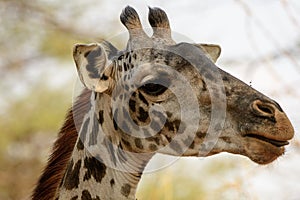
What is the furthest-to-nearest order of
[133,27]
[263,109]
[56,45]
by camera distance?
[56,45] → [133,27] → [263,109]

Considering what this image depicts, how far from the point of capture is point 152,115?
434 cm

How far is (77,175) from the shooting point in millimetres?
4504

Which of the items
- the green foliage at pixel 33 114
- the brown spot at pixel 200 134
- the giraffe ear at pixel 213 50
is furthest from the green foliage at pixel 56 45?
the brown spot at pixel 200 134

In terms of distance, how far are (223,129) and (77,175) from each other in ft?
2.59

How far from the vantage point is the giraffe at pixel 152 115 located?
13.7 feet

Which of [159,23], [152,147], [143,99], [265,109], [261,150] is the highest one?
[159,23]

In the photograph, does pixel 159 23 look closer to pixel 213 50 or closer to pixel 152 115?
pixel 213 50

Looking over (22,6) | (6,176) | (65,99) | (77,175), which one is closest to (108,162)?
(77,175)

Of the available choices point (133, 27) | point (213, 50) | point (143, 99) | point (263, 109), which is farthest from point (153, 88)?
point (213, 50)

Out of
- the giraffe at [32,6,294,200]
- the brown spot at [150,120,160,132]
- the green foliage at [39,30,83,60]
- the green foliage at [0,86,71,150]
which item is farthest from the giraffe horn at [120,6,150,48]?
the green foliage at [0,86,71,150]

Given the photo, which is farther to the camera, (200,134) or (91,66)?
(91,66)

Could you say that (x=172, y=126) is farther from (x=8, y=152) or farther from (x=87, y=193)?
(x=8, y=152)

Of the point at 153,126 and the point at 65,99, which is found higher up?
the point at 153,126

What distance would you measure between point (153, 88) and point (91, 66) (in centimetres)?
34
